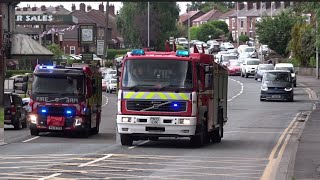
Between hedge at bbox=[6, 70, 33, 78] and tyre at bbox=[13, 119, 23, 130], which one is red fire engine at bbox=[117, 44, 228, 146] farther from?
hedge at bbox=[6, 70, 33, 78]

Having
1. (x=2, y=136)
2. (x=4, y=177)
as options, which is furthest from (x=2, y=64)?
(x=4, y=177)

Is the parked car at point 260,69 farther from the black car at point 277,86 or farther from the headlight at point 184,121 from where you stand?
the headlight at point 184,121

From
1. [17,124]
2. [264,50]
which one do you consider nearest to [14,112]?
[17,124]

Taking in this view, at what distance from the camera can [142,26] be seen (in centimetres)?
6819

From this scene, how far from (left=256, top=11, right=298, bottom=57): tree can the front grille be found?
69.4 metres

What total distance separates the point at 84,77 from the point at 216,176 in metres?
13.4

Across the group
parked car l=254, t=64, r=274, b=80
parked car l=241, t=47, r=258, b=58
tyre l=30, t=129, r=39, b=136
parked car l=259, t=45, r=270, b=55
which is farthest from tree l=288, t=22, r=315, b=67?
tyre l=30, t=129, r=39, b=136

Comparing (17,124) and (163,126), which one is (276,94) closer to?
(17,124)

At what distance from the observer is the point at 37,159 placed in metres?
21.2

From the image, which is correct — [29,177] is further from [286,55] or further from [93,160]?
[286,55]

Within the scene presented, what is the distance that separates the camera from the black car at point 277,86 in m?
56.2

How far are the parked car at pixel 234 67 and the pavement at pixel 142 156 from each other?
48463 millimetres

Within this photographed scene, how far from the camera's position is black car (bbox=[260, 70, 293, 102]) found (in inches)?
2215

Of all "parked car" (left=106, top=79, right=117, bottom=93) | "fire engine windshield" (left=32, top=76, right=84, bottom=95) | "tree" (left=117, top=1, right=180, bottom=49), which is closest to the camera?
"fire engine windshield" (left=32, top=76, right=84, bottom=95)
